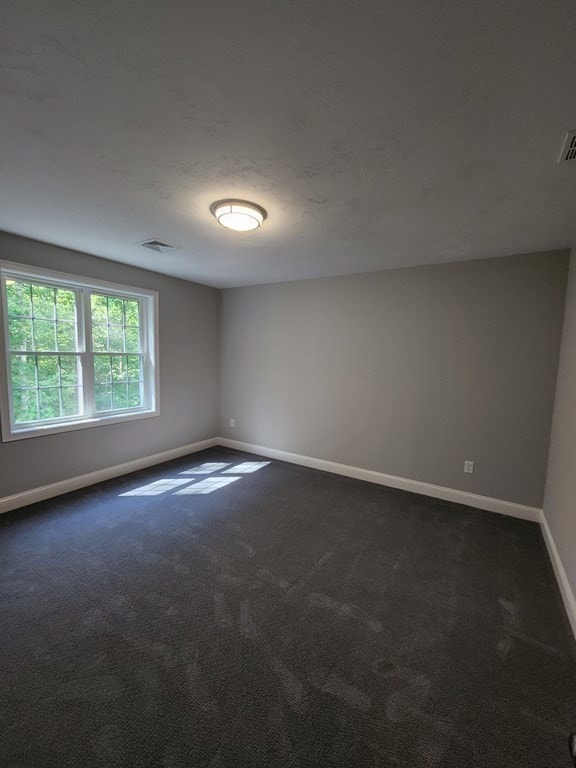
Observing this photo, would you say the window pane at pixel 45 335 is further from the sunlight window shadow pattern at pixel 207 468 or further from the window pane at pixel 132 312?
the sunlight window shadow pattern at pixel 207 468

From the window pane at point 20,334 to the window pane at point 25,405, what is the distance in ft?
1.36

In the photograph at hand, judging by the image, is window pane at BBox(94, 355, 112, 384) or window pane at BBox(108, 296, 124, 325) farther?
window pane at BBox(108, 296, 124, 325)

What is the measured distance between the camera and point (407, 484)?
3.62 metres

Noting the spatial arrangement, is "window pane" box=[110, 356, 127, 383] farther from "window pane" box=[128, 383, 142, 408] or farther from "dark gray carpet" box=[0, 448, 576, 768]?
"dark gray carpet" box=[0, 448, 576, 768]

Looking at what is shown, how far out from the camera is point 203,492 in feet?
11.2

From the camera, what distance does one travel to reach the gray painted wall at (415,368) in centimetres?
297

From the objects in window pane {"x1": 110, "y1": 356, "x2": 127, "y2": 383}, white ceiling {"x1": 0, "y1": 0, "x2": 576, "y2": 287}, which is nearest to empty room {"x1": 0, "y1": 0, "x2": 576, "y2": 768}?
white ceiling {"x1": 0, "y1": 0, "x2": 576, "y2": 287}

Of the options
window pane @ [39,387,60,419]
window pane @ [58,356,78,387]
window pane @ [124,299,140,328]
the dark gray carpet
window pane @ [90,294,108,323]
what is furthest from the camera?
window pane @ [124,299,140,328]

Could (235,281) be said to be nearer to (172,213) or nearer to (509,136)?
(172,213)

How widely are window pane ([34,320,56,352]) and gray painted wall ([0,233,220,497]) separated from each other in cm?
55

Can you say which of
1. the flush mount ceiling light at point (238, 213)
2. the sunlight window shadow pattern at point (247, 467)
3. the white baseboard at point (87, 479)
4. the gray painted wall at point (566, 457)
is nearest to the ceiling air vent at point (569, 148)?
the gray painted wall at point (566, 457)

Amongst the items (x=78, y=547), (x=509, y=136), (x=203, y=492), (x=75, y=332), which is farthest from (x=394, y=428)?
(x=75, y=332)

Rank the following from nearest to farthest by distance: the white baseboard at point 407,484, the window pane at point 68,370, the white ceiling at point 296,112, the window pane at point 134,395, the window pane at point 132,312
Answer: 1. the white ceiling at point 296,112
2. the white baseboard at point 407,484
3. the window pane at point 68,370
4. the window pane at point 132,312
5. the window pane at point 134,395

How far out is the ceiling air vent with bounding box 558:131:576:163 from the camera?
136 centimetres
